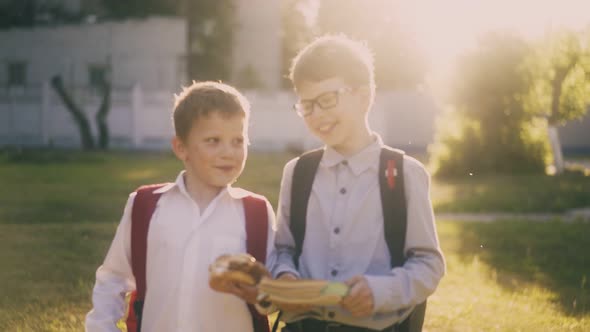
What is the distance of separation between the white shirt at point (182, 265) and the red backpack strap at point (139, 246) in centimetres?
2

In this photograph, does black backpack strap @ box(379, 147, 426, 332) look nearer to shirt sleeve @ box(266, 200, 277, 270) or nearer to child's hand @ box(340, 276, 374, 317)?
child's hand @ box(340, 276, 374, 317)

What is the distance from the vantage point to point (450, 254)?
24.7 feet

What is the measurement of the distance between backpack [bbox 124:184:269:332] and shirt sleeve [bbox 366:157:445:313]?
49cm

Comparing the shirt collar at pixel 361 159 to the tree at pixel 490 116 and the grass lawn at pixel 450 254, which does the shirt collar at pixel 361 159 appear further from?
the tree at pixel 490 116

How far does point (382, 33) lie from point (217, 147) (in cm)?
2519

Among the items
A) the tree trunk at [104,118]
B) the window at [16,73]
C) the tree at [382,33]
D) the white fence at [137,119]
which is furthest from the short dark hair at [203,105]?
the window at [16,73]

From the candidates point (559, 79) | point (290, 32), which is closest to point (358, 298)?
point (559, 79)

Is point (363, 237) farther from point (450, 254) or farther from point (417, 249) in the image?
point (450, 254)

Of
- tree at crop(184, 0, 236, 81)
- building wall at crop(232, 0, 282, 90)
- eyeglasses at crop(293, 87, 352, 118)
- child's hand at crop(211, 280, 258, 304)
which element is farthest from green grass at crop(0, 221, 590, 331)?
building wall at crop(232, 0, 282, 90)

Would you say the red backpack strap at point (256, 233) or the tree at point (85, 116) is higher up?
the red backpack strap at point (256, 233)

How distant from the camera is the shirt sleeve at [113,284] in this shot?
112 inches

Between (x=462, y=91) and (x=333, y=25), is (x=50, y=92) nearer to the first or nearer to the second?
(x=333, y=25)

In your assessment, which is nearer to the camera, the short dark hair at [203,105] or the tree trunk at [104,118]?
the short dark hair at [203,105]

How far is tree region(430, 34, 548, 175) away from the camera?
16.1 meters
